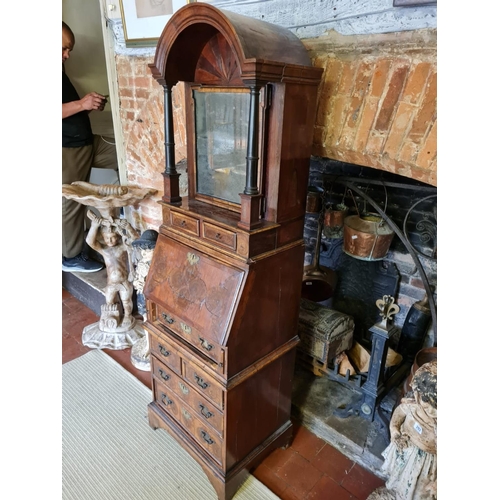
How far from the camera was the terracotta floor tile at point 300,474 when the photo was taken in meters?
1.58

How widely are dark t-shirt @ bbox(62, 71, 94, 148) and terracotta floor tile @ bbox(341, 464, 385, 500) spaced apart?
2673 millimetres

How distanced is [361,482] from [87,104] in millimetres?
2598

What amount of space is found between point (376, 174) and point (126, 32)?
1506 mm

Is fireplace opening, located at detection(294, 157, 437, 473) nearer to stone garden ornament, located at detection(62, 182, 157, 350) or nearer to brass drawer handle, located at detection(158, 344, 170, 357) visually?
brass drawer handle, located at detection(158, 344, 170, 357)

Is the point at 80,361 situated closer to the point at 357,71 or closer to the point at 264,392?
the point at 264,392

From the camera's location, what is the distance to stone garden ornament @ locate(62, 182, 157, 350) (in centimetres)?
226

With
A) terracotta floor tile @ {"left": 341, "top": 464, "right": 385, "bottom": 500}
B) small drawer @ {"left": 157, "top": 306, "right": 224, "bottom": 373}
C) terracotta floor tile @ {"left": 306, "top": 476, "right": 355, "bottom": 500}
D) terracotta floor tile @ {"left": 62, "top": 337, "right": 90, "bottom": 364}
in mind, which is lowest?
terracotta floor tile @ {"left": 62, "top": 337, "right": 90, "bottom": 364}

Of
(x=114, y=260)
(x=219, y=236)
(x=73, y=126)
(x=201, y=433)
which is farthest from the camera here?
(x=73, y=126)

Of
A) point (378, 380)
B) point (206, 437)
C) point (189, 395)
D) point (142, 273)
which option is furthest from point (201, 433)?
point (142, 273)

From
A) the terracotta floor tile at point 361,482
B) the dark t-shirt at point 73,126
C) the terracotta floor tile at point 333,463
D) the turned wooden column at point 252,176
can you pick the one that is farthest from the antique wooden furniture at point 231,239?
the dark t-shirt at point 73,126

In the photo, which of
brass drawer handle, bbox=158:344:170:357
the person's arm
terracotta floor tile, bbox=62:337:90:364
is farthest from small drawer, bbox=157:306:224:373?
the person's arm

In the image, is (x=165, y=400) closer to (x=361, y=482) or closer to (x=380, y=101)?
(x=361, y=482)

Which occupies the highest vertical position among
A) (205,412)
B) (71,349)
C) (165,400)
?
(205,412)

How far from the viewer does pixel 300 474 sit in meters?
1.63
